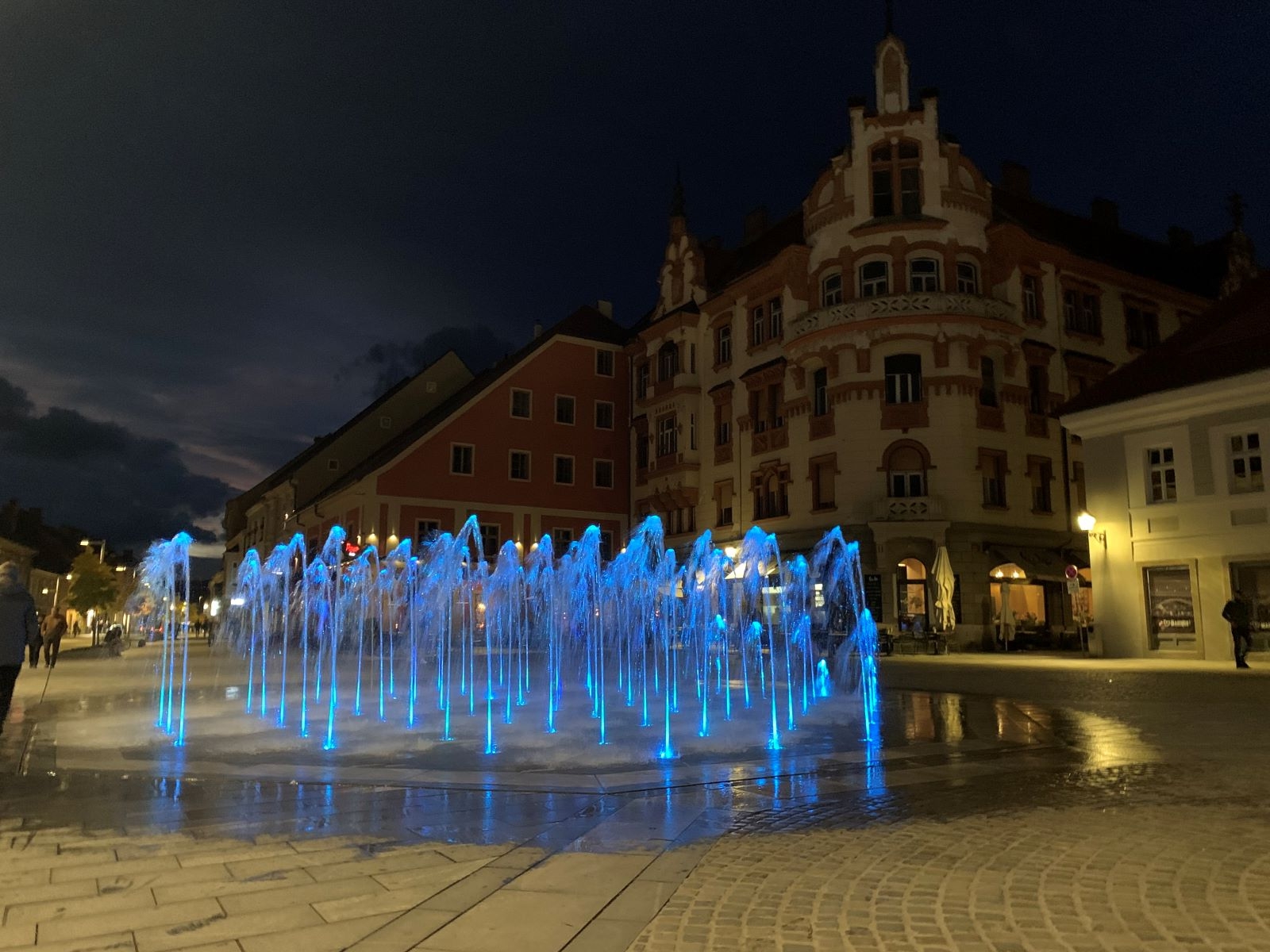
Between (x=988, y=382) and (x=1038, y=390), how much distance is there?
8.84ft

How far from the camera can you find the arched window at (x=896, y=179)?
34406 millimetres

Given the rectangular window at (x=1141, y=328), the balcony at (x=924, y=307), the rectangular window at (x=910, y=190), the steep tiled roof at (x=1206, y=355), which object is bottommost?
the steep tiled roof at (x=1206, y=355)

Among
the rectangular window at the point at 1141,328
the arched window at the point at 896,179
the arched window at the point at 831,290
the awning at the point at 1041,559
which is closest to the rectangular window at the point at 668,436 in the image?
the arched window at the point at 831,290

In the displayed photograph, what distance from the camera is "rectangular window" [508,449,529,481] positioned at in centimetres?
4406

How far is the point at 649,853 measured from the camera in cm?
594

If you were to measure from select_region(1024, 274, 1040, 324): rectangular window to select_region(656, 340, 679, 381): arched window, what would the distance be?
597 inches

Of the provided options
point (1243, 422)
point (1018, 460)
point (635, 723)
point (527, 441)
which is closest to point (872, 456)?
point (1018, 460)

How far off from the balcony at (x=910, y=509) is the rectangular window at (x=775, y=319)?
8941 millimetres

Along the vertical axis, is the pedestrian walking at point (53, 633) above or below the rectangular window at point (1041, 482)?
below

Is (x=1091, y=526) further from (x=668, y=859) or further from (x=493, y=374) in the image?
(x=493, y=374)

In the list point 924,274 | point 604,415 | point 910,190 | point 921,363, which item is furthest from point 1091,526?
point 604,415

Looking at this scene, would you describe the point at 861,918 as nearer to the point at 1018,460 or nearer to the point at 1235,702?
the point at 1235,702

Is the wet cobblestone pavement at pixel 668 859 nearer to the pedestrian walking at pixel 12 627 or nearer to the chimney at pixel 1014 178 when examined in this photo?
the pedestrian walking at pixel 12 627

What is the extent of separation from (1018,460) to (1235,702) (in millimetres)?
20206
